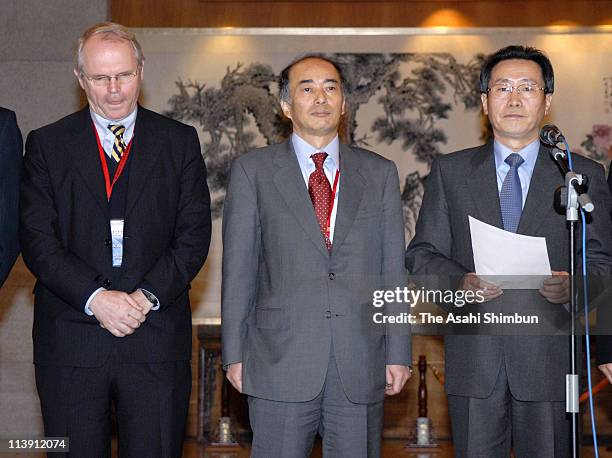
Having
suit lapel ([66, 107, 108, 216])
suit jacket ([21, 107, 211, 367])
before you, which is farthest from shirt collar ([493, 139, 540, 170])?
suit lapel ([66, 107, 108, 216])

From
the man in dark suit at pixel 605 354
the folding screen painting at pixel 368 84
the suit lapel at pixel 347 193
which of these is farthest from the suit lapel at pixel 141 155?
the folding screen painting at pixel 368 84

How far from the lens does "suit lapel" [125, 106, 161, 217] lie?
3502 millimetres

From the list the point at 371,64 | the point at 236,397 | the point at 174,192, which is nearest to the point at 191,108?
the point at 371,64

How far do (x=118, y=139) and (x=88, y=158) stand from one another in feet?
0.46

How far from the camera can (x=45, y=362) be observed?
11.3 feet

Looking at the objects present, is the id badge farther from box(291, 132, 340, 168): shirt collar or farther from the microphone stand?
the microphone stand

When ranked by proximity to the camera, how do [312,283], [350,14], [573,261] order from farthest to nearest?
[350,14] → [312,283] → [573,261]

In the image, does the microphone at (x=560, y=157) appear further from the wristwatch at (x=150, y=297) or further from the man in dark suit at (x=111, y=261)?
the wristwatch at (x=150, y=297)

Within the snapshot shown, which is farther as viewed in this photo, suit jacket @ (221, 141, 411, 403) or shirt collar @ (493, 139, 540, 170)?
shirt collar @ (493, 139, 540, 170)

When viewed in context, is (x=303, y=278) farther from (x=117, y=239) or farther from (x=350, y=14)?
(x=350, y=14)

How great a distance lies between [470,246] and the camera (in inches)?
140

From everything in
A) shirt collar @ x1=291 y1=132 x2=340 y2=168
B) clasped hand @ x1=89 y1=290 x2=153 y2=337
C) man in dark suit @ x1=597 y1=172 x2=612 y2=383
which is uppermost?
shirt collar @ x1=291 y1=132 x2=340 y2=168

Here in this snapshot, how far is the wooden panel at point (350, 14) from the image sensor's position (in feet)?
22.6

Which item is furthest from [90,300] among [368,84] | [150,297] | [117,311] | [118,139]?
[368,84]
